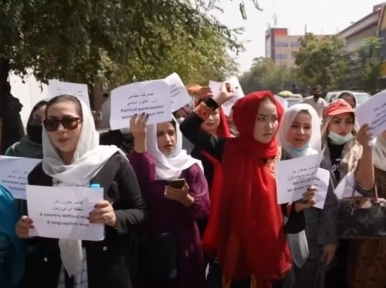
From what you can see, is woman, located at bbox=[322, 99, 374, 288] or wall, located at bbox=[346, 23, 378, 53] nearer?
woman, located at bbox=[322, 99, 374, 288]

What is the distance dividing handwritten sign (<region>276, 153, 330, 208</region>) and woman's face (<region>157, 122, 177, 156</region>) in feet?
2.43

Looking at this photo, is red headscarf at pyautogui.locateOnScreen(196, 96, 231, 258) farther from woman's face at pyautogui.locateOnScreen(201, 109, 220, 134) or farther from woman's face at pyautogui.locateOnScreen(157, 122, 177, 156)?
woman's face at pyautogui.locateOnScreen(201, 109, 220, 134)

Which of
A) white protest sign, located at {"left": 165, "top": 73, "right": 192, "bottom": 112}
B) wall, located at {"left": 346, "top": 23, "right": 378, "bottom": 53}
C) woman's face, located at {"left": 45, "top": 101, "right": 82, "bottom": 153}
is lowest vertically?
woman's face, located at {"left": 45, "top": 101, "right": 82, "bottom": 153}

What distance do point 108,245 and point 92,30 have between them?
4.16m

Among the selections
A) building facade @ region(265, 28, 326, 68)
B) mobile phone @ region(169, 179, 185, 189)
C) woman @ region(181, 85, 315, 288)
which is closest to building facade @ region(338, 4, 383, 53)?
building facade @ region(265, 28, 326, 68)

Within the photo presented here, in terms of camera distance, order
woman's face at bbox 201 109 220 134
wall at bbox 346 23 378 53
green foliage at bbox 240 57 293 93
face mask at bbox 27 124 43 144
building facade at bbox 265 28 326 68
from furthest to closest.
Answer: building facade at bbox 265 28 326 68
green foliage at bbox 240 57 293 93
wall at bbox 346 23 378 53
face mask at bbox 27 124 43 144
woman's face at bbox 201 109 220 134

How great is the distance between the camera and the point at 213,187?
13.1 feet

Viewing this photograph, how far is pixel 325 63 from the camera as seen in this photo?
55.7 metres

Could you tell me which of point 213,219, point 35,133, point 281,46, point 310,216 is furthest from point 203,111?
point 281,46

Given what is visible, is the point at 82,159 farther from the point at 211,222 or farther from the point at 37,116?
the point at 37,116

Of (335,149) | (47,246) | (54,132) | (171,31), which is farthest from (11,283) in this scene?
(171,31)

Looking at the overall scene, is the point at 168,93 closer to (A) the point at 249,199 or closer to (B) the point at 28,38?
(A) the point at 249,199

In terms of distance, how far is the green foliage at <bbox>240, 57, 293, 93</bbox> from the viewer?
91.0 m

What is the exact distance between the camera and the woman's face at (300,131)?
3.92 metres
